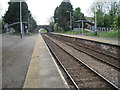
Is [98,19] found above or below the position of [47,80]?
above

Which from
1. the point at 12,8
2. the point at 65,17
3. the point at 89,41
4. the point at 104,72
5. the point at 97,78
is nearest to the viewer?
the point at 97,78

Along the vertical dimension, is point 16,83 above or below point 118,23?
below

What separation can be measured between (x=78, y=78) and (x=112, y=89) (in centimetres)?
221

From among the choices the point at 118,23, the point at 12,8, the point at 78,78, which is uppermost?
the point at 12,8

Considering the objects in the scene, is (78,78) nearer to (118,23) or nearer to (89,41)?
(89,41)

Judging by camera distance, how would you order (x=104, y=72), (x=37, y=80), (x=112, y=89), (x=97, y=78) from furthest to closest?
(x=104, y=72)
(x=97, y=78)
(x=37, y=80)
(x=112, y=89)

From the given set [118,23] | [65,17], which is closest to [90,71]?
[118,23]

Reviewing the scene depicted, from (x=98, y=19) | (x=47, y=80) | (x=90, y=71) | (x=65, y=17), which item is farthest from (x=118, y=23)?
(x=65, y=17)

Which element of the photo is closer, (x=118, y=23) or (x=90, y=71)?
(x=90, y=71)

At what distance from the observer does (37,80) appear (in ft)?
27.1

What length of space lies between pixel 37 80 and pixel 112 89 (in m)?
2.75

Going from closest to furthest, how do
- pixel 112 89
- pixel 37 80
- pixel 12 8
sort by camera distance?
pixel 112 89 → pixel 37 80 → pixel 12 8

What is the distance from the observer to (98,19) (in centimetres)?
7025

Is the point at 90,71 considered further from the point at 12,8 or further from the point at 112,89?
the point at 12,8
